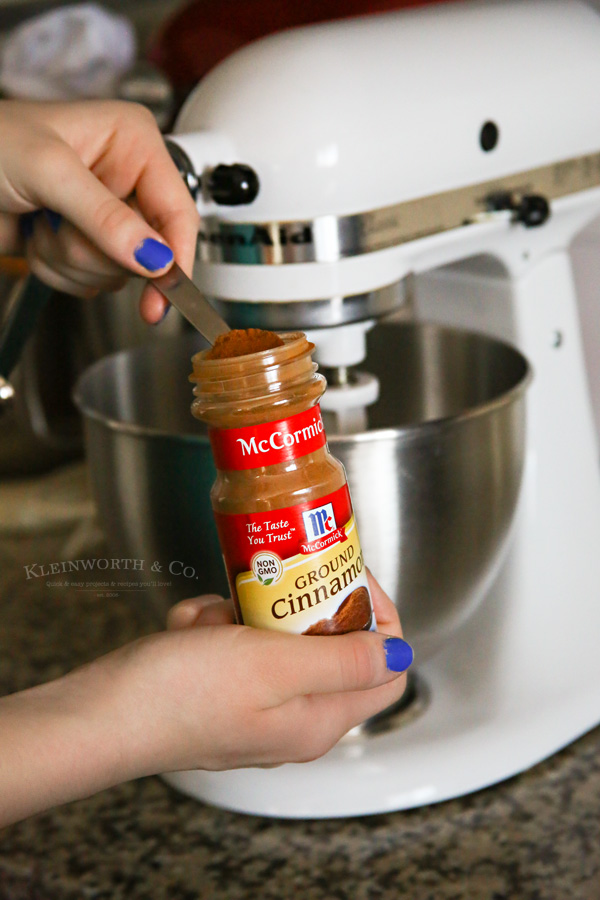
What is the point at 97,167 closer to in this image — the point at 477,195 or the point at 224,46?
the point at 477,195

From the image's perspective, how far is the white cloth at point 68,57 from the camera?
1.21 m

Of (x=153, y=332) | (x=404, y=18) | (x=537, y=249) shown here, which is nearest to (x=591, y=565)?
(x=537, y=249)

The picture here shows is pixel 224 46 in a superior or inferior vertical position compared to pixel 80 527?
superior

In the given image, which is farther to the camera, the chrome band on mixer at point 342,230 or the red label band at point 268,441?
the chrome band on mixer at point 342,230

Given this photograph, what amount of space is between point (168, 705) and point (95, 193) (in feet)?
0.75

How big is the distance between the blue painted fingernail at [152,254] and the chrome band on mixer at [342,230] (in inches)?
3.9

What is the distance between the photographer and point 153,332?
1.18 meters

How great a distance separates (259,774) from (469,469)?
0.81 feet

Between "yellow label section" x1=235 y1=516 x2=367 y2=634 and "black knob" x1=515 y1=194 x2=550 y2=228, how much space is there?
0.30 meters

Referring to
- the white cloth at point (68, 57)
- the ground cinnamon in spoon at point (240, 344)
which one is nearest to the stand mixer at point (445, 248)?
the ground cinnamon in spoon at point (240, 344)

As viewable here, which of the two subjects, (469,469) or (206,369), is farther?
(469,469)

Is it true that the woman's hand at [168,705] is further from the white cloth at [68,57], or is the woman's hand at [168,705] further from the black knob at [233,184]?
the white cloth at [68,57]

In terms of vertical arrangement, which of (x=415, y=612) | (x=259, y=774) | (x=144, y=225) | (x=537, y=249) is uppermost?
(x=144, y=225)

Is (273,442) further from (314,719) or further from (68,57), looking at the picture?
(68,57)
